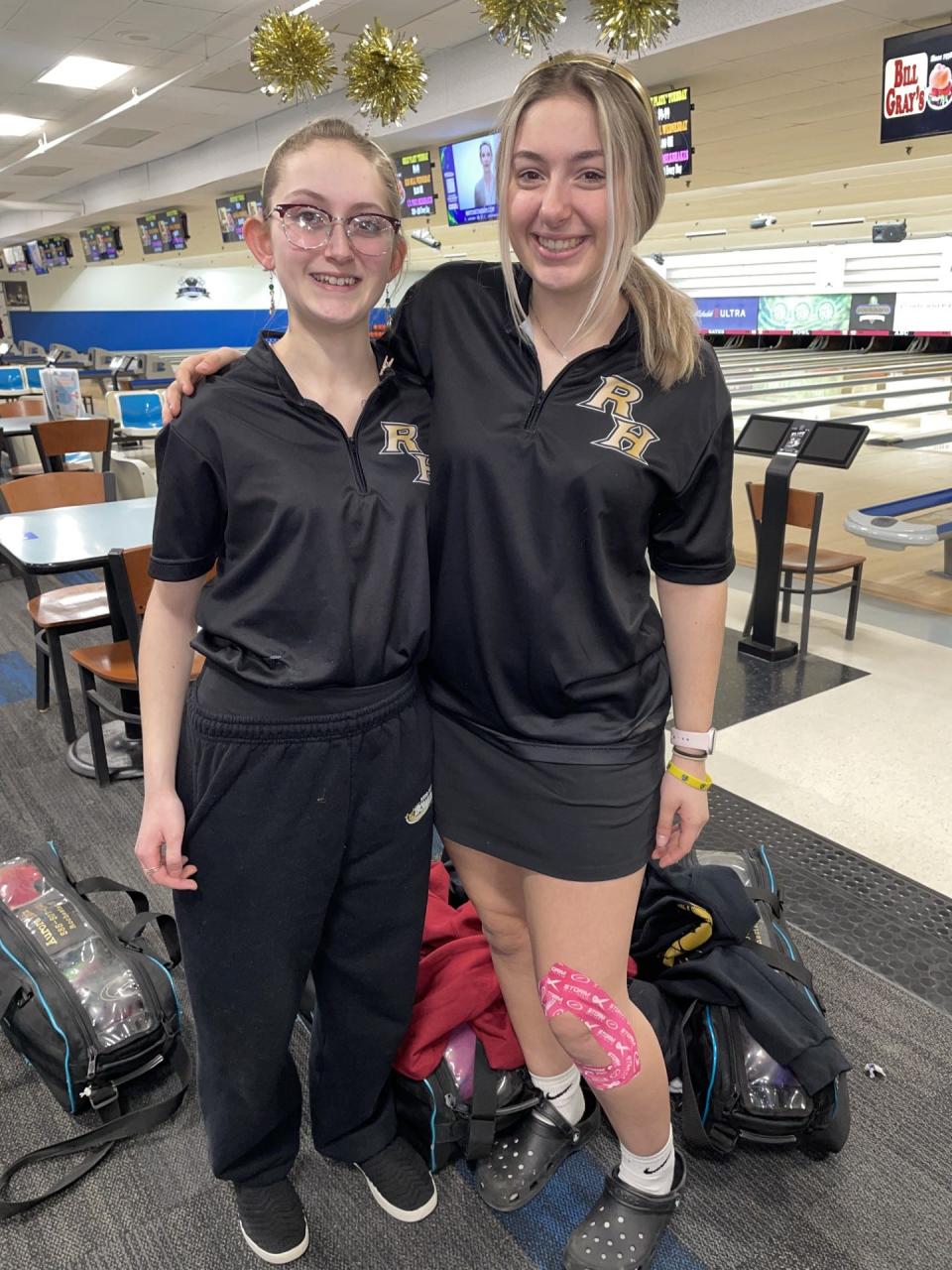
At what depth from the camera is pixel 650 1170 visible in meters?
1.39

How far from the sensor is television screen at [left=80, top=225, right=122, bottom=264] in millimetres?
13984

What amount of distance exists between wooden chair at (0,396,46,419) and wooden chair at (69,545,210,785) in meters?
4.30


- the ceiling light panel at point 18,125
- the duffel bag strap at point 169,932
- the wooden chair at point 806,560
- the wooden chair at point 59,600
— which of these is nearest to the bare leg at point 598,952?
the duffel bag strap at point 169,932

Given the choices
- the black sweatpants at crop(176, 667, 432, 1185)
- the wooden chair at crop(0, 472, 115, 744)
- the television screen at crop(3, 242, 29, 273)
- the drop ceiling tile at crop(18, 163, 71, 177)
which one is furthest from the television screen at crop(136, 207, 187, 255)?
the black sweatpants at crop(176, 667, 432, 1185)

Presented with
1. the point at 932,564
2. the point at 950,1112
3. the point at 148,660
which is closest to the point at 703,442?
the point at 148,660

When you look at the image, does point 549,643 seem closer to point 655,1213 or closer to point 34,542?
point 655,1213

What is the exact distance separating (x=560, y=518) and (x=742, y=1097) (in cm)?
108

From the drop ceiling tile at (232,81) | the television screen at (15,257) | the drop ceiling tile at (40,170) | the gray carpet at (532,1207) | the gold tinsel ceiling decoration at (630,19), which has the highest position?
the drop ceiling tile at (40,170)

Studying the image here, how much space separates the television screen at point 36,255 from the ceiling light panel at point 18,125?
770 cm

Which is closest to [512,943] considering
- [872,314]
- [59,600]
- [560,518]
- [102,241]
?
[560,518]

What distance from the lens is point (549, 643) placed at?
115cm

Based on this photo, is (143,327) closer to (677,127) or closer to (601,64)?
(677,127)

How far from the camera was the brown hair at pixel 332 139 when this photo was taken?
1090 millimetres

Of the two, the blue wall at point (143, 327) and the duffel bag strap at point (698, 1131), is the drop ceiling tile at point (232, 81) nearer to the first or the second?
the duffel bag strap at point (698, 1131)
